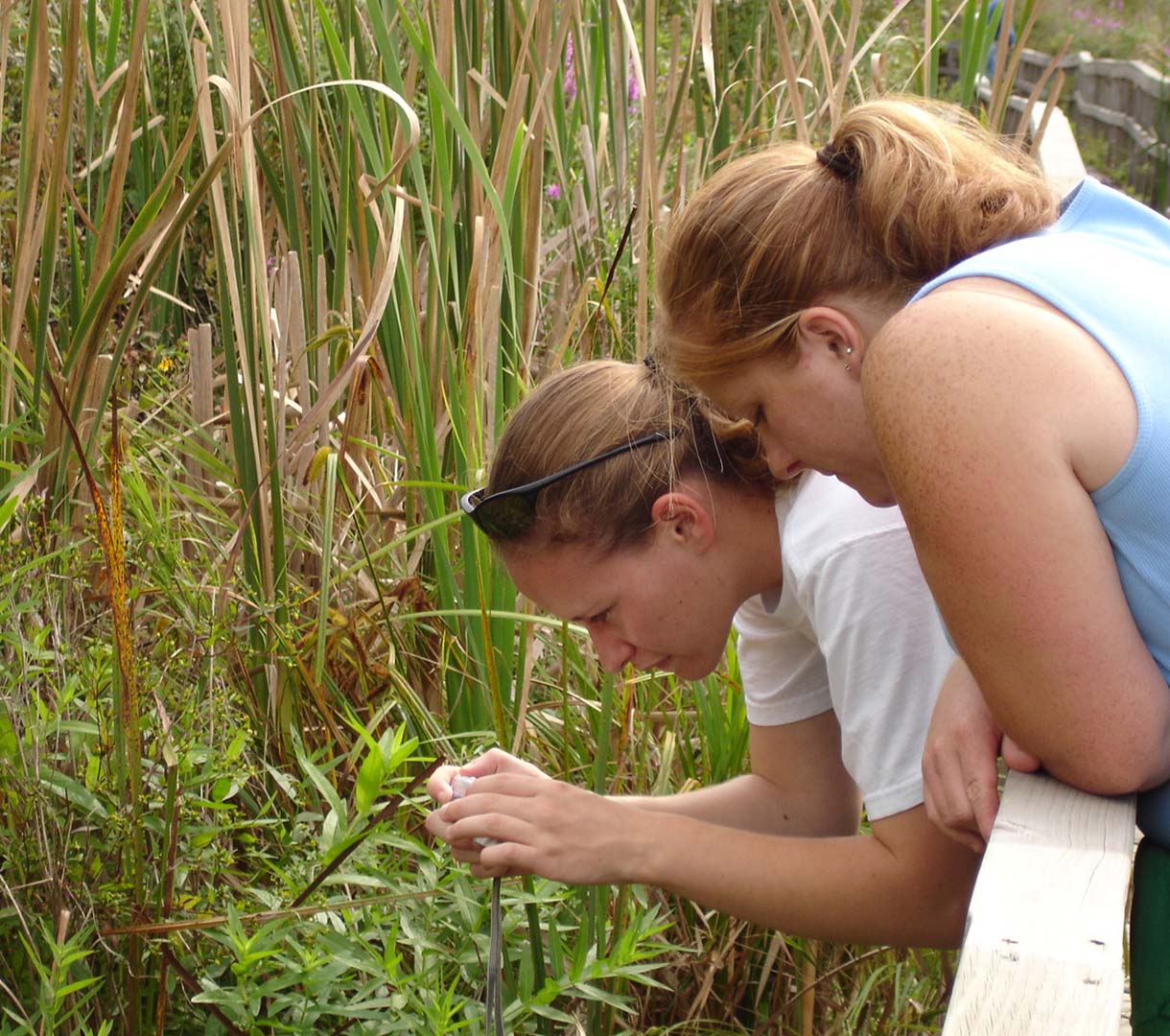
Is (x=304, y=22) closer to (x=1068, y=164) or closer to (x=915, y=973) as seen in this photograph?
(x=1068, y=164)

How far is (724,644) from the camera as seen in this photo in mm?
1601

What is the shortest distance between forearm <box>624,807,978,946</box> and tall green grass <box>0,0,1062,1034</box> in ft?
0.27

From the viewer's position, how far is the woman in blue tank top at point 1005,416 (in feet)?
3.35

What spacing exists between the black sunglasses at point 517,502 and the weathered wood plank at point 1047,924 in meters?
0.61

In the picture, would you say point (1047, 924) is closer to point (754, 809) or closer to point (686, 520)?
point (686, 520)

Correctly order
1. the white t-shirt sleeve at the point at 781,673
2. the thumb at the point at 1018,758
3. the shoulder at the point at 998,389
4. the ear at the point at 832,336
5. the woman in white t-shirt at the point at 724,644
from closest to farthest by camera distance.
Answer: the shoulder at the point at 998,389
the thumb at the point at 1018,758
the ear at the point at 832,336
the woman in white t-shirt at the point at 724,644
the white t-shirt sleeve at the point at 781,673

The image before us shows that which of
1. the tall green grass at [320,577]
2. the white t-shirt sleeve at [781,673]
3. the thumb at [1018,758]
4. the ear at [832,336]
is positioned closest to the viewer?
the thumb at [1018,758]

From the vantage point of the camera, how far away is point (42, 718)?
1.56m

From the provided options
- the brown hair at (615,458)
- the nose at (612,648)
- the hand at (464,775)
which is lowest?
the hand at (464,775)

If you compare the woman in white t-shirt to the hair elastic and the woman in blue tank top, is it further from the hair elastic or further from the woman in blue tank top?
the hair elastic

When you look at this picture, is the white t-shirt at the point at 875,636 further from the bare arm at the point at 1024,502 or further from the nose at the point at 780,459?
the bare arm at the point at 1024,502

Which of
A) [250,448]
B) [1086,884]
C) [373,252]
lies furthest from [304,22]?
[1086,884]

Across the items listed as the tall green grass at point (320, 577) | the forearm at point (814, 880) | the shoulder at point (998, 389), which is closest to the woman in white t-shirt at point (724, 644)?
the forearm at point (814, 880)

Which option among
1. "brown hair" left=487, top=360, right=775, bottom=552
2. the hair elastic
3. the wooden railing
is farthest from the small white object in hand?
the wooden railing
